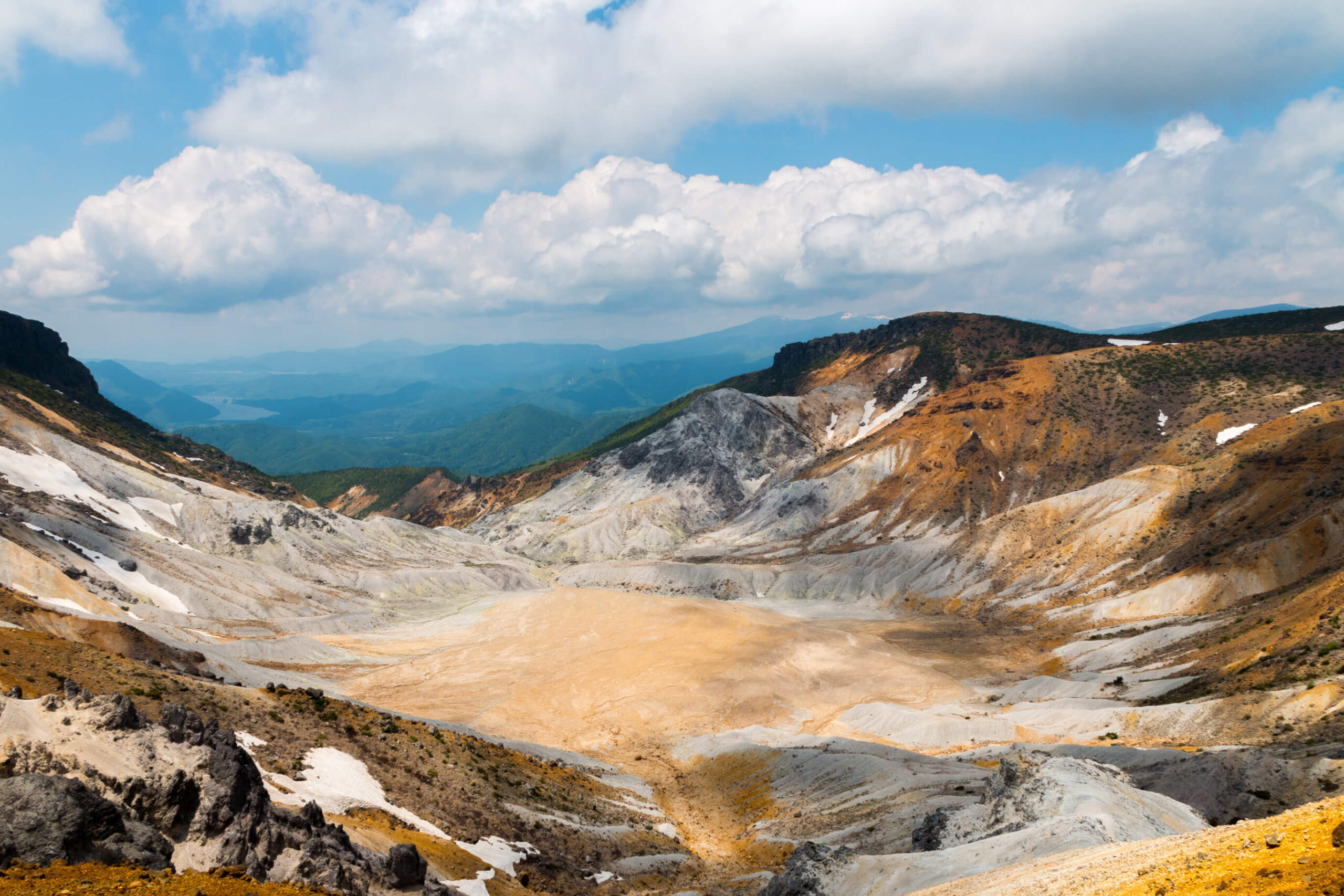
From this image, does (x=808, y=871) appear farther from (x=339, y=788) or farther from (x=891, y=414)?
(x=891, y=414)

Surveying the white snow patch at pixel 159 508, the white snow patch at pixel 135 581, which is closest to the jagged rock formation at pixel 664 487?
the white snow patch at pixel 159 508

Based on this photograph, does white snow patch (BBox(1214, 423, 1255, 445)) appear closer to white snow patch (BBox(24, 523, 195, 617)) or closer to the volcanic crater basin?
the volcanic crater basin

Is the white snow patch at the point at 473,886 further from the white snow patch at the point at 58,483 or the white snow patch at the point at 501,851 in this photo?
the white snow patch at the point at 58,483

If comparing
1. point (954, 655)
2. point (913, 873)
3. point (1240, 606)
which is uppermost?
point (913, 873)

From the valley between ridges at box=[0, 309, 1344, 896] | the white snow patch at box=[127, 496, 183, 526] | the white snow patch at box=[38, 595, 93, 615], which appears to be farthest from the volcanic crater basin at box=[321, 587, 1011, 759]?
the white snow patch at box=[127, 496, 183, 526]

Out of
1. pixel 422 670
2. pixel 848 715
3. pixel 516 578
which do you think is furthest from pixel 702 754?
pixel 516 578

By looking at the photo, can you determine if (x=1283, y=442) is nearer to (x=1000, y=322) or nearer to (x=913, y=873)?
(x=913, y=873)

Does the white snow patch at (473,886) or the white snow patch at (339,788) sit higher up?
the white snow patch at (339,788)

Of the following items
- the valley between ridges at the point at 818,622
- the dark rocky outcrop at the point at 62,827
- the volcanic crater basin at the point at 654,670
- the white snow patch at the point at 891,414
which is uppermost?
the white snow patch at the point at 891,414
